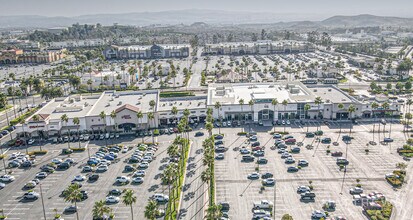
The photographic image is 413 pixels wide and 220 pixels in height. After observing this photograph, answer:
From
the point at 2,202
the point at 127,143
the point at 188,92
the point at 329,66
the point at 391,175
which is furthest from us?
the point at 329,66

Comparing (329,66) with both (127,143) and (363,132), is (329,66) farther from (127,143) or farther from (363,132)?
(127,143)

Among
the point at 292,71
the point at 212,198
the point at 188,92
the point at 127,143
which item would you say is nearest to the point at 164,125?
the point at 127,143

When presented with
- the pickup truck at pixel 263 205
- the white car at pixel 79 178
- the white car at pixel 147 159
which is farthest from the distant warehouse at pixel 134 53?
the pickup truck at pixel 263 205

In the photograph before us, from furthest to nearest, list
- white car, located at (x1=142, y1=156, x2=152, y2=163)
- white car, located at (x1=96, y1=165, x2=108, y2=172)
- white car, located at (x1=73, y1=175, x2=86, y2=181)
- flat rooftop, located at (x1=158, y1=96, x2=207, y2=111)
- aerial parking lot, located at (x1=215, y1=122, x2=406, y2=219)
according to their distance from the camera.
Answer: flat rooftop, located at (x1=158, y1=96, x2=207, y2=111), white car, located at (x1=142, y1=156, x2=152, y2=163), white car, located at (x1=96, y1=165, x2=108, y2=172), white car, located at (x1=73, y1=175, x2=86, y2=181), aerial parking lot, located at (x1=215, y1=122, x2=406, y2=219)

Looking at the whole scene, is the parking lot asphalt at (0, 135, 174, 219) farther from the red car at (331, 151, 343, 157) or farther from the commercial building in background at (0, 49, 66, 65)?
the commercial building in background at (0, 49, 66, 65)

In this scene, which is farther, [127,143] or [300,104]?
[300,104]

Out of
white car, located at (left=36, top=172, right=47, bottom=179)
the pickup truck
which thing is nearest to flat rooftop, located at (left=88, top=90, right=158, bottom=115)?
white car, located at (left=36, top=172, right=47, bottom=179)

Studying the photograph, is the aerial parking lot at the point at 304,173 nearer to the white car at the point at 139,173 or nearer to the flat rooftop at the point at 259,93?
the white car at the point at 139,173

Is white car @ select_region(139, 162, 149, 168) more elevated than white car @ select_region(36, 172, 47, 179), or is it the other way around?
white car @ select_region(139, 162, 149, 168)
